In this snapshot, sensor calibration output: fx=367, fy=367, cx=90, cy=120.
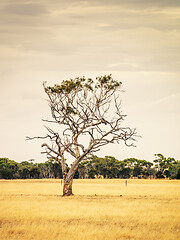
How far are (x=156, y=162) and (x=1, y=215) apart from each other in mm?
99565

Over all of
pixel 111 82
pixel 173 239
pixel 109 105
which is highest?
pixel 111 82

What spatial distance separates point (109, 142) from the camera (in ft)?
108

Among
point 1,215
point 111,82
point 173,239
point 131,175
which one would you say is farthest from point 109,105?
point 131,175

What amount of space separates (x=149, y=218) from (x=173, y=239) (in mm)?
5274

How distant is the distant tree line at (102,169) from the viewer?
10194 centimetres

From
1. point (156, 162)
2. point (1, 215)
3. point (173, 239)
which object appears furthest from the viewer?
point (156, 162)

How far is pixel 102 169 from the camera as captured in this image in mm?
104125

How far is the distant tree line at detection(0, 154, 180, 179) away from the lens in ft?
334

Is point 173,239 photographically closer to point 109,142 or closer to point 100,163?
point 109,142

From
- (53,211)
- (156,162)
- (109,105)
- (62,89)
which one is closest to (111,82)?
(109,105)

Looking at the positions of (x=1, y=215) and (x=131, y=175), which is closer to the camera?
(x=1, y=215)

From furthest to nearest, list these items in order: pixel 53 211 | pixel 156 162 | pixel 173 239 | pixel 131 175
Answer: pixel 156 162, pixel 131 175, pixel 53 211, pixel 173 239

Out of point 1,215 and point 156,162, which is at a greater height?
point 156,162

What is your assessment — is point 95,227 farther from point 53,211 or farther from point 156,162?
point 156,162
